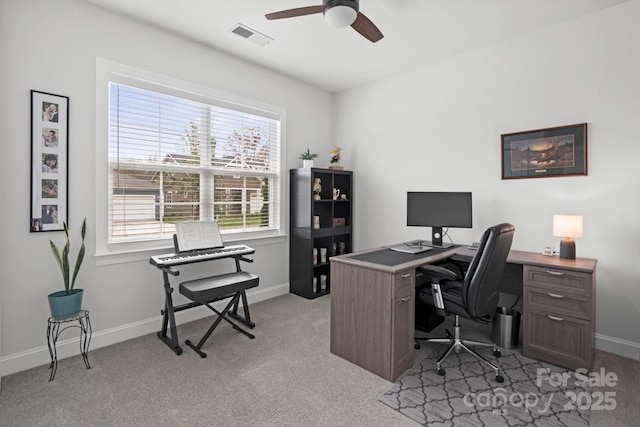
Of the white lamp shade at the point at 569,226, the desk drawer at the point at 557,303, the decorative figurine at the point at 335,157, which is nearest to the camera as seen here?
the desk drawer at the point at 557,303

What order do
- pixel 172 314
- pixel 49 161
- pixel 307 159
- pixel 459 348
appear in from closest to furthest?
pixel 49 161, pixel 459 348, pixel 172 314, pixel 307 159

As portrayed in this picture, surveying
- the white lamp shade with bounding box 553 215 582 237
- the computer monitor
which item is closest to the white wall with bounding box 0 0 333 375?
the computer monitor

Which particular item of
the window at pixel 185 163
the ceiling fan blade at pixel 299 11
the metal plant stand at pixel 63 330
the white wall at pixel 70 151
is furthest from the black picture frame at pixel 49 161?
the ceiling fan blade at pixel 299 11

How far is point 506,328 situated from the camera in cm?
272

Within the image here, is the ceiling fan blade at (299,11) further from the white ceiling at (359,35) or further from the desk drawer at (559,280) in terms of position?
A: the desk drawer at (559,280)

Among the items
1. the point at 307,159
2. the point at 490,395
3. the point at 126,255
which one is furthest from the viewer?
the point at 307,159

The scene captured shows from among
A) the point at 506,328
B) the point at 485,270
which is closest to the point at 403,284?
the point at 485,270

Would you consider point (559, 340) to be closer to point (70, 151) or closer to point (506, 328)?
point (506, 328)

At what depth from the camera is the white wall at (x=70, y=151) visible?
7.52ft

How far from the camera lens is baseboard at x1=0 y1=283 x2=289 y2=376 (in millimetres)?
2316

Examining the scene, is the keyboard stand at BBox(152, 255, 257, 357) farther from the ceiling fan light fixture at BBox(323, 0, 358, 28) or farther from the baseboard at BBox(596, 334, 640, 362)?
the baseboard at BBox(596, 334, 640, 362)

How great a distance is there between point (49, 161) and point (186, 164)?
1099 mm

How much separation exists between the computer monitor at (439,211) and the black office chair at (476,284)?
2.76 feet

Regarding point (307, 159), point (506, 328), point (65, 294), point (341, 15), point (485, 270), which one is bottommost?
point (506, 328)
